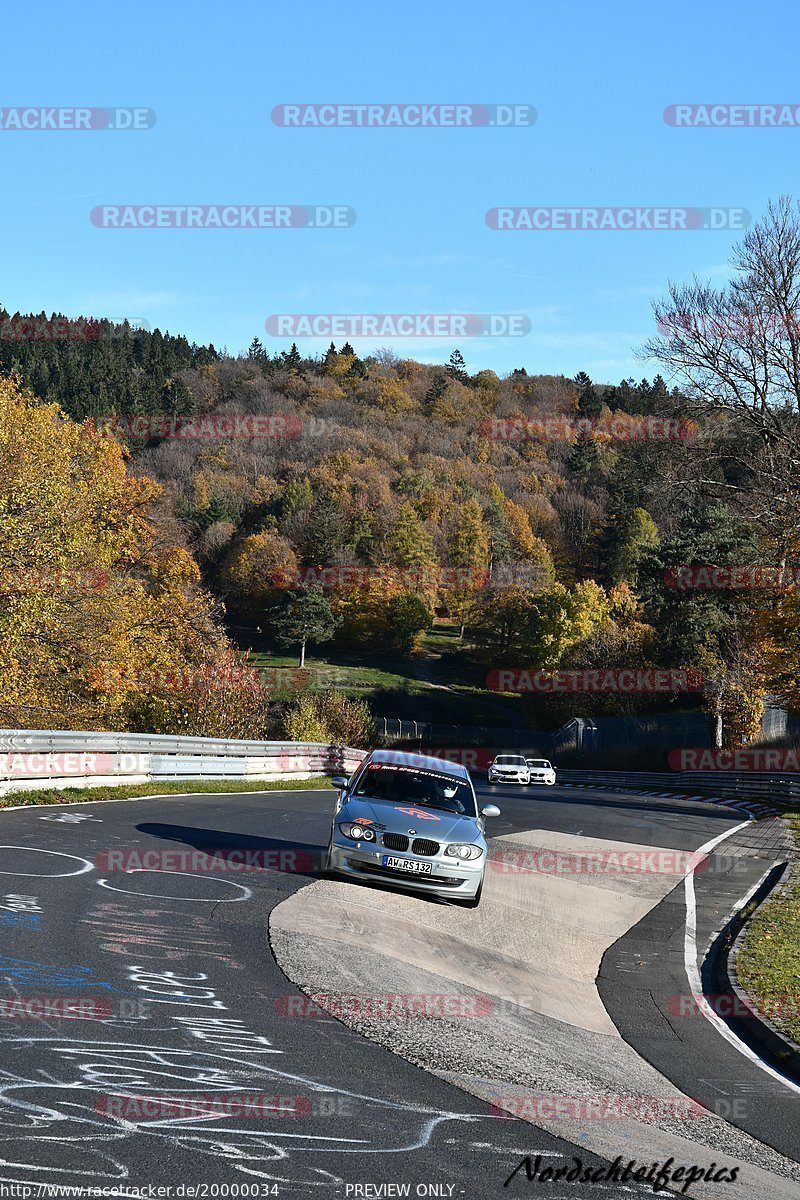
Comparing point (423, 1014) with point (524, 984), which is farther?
point (524, 984)

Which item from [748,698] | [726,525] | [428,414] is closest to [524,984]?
[748,698]

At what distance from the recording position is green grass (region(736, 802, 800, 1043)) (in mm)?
9078

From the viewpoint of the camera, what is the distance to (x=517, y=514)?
137m

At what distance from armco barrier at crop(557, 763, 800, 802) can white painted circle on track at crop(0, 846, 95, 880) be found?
26.7 meters

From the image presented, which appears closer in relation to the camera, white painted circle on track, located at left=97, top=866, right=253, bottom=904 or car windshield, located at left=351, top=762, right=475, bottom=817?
white painted circle on track, located at left=97, top=866, right=253, bottom=904

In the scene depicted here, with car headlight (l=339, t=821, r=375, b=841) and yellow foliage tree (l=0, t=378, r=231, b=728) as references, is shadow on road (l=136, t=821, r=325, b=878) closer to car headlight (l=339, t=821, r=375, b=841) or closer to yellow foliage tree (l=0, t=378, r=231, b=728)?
car headlight (l=339, t=821, r=375, b=841)

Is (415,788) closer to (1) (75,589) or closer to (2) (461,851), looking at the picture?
(2) (461,851)

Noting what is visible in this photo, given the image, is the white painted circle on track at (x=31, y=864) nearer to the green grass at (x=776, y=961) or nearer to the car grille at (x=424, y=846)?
the car grille at (x=424, y=846)

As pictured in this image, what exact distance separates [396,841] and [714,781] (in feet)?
99.9

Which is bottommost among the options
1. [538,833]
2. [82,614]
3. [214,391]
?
[538,833]

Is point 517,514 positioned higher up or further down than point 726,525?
higher up

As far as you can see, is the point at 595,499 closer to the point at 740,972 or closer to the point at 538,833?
the point at 538,833

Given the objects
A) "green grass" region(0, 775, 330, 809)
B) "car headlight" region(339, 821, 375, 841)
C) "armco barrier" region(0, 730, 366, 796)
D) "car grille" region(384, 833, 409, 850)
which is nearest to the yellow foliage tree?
"armco barrier" region(0, 730, 366, 796)

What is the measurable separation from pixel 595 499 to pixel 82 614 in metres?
121
